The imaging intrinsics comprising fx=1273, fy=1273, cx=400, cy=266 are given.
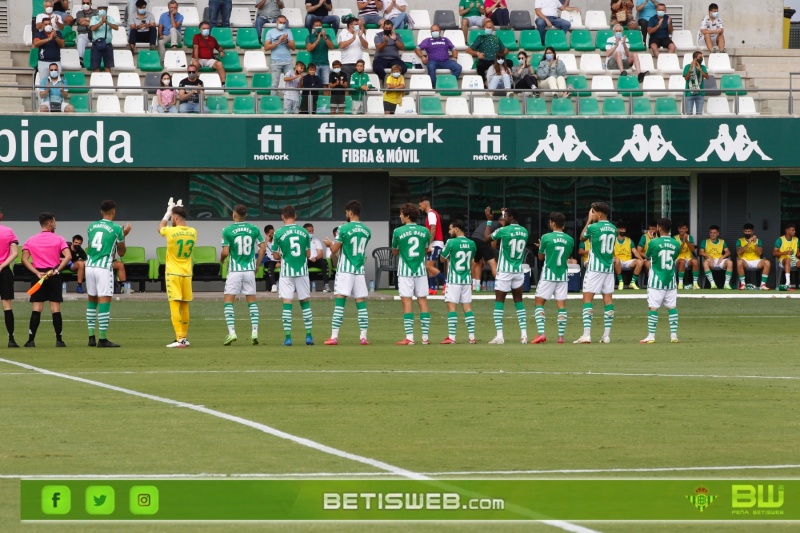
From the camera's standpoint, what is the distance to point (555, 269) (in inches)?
755

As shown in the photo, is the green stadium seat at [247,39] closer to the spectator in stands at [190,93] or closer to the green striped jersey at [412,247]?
the spectator in stands at [190,93]

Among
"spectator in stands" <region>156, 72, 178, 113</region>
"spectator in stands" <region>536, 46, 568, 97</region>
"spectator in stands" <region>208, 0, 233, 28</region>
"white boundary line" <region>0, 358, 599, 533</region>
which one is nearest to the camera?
"white boundary line" <region>0, 358, 599, 533</region>

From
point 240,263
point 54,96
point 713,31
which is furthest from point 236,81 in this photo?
point 240,263

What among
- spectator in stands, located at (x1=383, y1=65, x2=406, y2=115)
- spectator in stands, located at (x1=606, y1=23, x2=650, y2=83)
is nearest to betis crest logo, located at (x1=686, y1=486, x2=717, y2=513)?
spectator in stands, located at (x1=383, y1=65, x2=406, y2=115)

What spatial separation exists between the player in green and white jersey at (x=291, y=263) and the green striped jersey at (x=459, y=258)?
2.08 meters

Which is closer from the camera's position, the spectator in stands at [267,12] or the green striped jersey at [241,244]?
Result: the green striped jersey at [241,244]

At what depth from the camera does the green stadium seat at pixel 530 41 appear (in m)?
35.1

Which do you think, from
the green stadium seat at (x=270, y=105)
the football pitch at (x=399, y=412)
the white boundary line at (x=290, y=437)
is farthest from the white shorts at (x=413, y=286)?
the green stadium seat at (x=270, y=105)

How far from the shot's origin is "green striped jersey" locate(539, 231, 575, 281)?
18906mm

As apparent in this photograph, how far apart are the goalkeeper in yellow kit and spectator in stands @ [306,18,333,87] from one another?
14028 millimetres

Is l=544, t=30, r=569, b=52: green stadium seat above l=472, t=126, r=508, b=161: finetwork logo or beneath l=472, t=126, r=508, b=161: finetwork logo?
above

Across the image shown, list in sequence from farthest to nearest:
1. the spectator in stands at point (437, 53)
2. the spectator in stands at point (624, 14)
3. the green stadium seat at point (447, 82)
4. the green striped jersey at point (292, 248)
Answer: the spectator in stands at point (624, 14)
the spectator in stands at point (437, 53)
the green stadium seat at point (447, 82)
the green striped jersey at point (292, 248)

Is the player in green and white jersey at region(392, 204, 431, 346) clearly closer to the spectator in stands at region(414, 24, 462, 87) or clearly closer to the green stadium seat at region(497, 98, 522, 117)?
the green stadium seat at region(497, 98, 522, 117)

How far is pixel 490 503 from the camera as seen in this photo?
7582 millimetres
